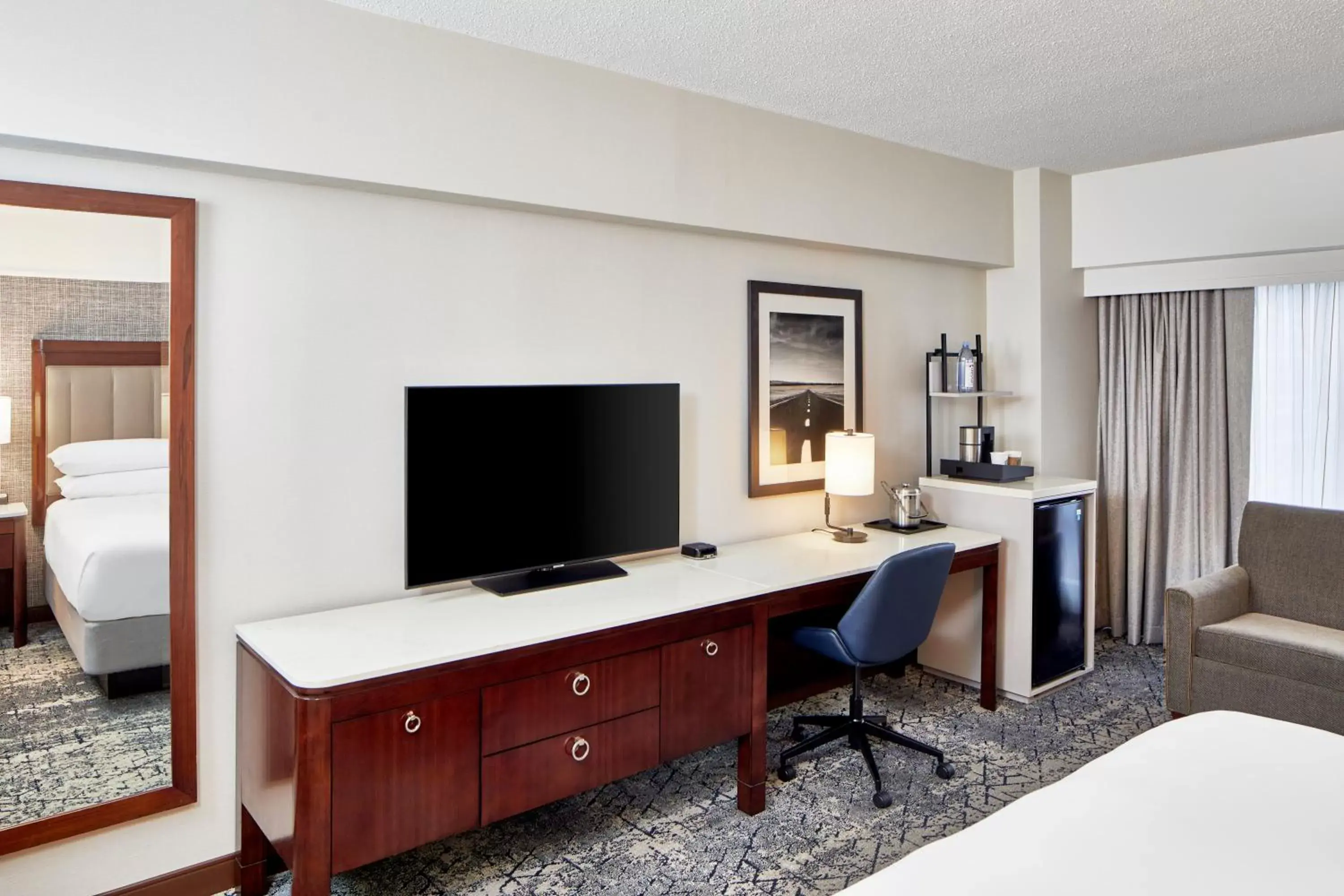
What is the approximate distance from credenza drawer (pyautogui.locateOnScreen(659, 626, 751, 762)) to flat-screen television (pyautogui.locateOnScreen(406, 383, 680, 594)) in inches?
17.7

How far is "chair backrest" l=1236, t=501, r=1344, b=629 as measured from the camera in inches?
134

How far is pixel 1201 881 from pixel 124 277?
8.47 ft

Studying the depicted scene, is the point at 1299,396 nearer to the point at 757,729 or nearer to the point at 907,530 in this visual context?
the point at 907,530

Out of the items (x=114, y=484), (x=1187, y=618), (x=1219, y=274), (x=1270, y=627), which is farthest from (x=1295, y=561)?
(x=114, y=484)

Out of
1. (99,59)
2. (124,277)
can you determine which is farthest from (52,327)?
(99,59)

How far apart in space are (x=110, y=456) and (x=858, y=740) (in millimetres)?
2438

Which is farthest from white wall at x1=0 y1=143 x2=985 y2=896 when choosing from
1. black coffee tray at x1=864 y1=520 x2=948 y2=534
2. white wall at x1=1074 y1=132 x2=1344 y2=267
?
white wall at x1=1074 y1=132 x2=1344 y2=267

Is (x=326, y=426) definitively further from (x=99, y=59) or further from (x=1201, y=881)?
(x=1201, y=881)

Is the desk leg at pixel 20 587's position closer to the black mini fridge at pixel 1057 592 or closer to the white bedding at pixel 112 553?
the white bedding at pixel 112 553

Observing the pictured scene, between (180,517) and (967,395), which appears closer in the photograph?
(180,517)

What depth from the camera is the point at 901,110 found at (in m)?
3.38

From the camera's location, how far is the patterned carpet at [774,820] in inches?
95.9

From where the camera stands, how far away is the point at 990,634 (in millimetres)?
3660

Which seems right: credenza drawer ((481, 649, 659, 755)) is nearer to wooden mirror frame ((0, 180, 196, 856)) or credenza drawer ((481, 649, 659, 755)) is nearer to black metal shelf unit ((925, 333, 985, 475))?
wooden mirror frame ((0, 180, 196, 856))
